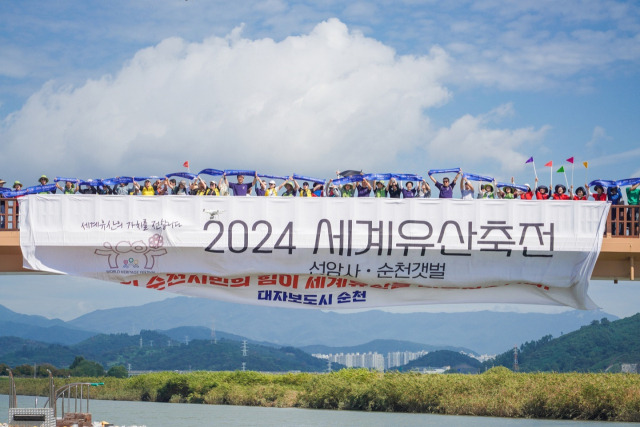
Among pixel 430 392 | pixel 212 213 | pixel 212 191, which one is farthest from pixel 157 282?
pixel 430 392

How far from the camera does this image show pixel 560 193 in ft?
78.7

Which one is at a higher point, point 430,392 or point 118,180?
point 118,180

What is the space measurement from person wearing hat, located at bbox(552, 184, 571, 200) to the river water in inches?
691

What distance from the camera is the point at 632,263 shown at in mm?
24625

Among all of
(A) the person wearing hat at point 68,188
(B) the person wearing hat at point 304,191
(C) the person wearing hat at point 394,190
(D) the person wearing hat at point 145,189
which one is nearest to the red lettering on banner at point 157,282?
(D) the person wearing hat at point 145,189

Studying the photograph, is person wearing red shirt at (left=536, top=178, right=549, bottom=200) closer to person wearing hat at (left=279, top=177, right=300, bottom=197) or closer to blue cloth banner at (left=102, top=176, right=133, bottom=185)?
person wearing hat at (left=279, top=177, right=300, bottom=197)

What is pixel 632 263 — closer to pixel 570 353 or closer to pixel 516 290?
pixel 516 290

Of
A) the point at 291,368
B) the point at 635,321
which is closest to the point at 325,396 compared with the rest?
the point at 635,321

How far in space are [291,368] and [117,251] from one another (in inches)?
6439

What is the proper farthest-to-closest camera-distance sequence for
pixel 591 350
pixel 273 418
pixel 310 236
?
pixel 591 350, pixel 273 418, pixel 310 236

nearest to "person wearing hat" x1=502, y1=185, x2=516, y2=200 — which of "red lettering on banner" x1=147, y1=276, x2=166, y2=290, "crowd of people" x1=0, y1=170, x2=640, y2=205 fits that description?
"crowd of people" x1=0, y1=170, x2=640, y2=205

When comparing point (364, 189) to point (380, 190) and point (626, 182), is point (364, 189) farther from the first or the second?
point (626, 182)

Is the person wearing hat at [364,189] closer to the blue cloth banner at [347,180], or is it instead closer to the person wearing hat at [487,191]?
the blue cloth banner at [347,180]

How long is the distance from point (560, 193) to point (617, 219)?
1.59m
